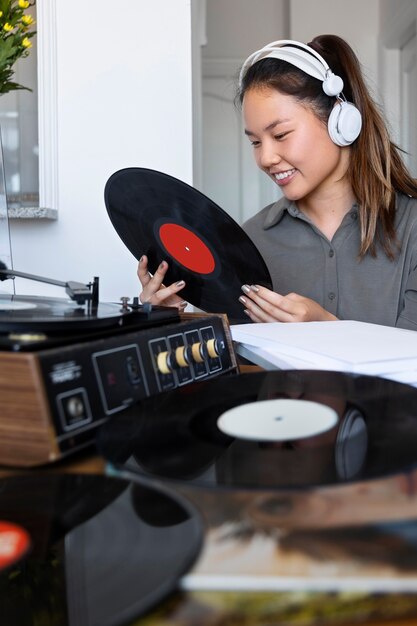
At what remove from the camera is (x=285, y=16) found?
4266 millimetres

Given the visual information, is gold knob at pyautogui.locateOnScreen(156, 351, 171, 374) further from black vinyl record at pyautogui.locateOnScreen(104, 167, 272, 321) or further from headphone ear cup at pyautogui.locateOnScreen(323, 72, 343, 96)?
headphone ear cup at pyautogui.locateOnScreen(323, 72, 343, 96)

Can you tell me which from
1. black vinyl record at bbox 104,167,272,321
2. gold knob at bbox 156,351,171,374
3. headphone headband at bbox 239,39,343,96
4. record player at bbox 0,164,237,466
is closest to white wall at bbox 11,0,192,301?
headphone headband at bbox 239,39,343,96

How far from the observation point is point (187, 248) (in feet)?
3.66

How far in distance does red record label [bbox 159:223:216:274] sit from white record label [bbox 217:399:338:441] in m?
0.56

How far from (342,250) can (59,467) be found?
124 centimetres

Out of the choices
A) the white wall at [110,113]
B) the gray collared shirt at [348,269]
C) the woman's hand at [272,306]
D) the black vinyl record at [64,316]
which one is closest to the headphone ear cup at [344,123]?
the gray collared shirt at [348,269]

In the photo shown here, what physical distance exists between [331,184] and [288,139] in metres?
0.26

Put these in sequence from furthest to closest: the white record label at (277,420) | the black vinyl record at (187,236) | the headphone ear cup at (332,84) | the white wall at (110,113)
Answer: the white wall at (110,113) < the headphone ear cup at (332,84) < the black vinyl record at (187,236) < the white record label at (277,420)

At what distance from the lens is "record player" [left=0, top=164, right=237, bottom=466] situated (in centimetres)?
47

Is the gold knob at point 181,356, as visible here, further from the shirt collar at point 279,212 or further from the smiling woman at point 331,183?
the shirt collar at point 279,212

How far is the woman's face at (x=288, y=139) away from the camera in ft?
4.59

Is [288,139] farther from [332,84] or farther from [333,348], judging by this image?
[333,348]

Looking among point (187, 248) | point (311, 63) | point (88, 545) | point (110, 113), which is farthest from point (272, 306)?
point (110, 113)

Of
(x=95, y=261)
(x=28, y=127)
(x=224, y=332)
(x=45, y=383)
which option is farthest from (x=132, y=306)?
(x=28, y=127)
